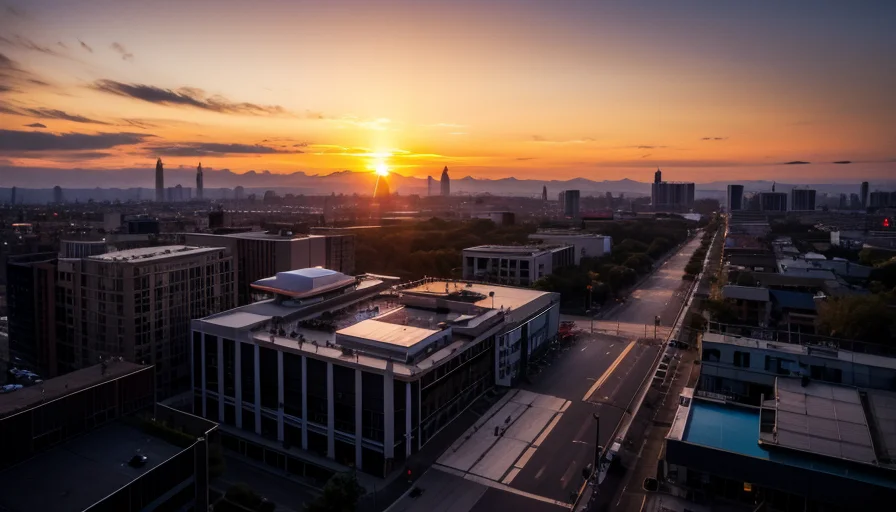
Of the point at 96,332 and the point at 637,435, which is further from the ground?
the point at 96,332

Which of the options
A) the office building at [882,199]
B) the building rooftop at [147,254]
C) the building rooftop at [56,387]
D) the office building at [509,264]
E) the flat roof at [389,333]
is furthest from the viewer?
the office building at [882,199]

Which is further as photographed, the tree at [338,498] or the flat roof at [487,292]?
the flat roof at [487,292]

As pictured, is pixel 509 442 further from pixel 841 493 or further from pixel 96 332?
pixel 96 332

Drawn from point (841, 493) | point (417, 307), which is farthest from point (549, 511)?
point (417, 307)

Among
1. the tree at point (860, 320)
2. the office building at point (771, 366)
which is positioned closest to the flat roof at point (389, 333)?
the office building at point (771, 366)

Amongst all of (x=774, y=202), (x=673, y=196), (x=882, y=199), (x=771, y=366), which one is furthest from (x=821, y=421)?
(x=673, y=196)

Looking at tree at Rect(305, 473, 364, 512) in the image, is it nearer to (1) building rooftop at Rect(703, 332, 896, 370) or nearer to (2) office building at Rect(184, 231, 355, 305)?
(1) building rooftop at Rect(703, 332, 896, 370)

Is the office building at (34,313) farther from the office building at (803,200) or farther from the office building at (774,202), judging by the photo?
the office building at (803,200)
